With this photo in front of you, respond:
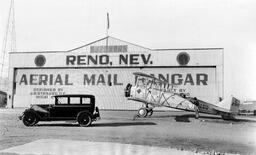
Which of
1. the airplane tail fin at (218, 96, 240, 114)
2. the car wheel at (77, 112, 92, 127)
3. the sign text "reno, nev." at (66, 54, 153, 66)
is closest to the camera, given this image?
the car wheel at (77, 112, 92, 127)

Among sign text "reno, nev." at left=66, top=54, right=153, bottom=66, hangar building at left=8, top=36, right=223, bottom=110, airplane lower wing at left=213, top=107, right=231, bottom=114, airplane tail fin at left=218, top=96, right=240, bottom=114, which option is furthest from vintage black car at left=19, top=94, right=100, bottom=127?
sign text "reno, nev." at left=66, top=54, right=153, bottom=66

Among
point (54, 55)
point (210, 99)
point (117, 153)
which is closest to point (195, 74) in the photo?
point (210, 99)

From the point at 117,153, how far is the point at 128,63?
30038 mm

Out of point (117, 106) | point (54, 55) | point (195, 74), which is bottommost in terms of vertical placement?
point (117, 106)

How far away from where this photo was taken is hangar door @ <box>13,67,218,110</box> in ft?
117

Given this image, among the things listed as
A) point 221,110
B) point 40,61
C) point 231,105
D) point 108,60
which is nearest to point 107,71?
point 108,60

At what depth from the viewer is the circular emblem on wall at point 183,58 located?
36188 mm

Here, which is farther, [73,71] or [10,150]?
[73,71]

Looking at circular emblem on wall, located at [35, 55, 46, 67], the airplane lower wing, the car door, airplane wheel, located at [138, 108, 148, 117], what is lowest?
airplane wheel, located at [138, 108, 148, 117]

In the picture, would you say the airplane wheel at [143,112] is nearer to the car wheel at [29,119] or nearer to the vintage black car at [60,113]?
the vintage black car at [60,113]

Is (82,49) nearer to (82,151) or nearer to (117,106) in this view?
(117,106)

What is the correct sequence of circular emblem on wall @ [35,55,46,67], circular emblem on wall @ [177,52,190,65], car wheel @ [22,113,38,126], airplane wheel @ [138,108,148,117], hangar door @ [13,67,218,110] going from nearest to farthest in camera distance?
car wheel @ [22,113,38,126] < airplane wheel @ [138,108,148,117] < hangar door @ [13,67,218,110] < circular emblem on wall @ [177,52,190,65] < circular emblem on wall @ [35,55,46,67]

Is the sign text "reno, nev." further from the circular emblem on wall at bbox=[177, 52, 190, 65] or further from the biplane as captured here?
the biplane

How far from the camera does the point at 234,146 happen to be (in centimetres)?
1008
